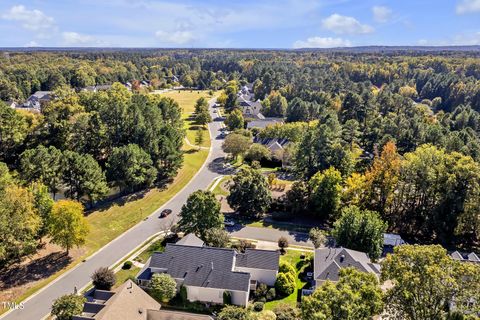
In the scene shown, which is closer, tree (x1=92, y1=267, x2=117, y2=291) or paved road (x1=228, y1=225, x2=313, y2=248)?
tree (x1=92, y1=267, x2=117, y2=291)

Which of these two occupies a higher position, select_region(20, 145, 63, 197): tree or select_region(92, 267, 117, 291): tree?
select_region(20, 145, 63, 197): tree

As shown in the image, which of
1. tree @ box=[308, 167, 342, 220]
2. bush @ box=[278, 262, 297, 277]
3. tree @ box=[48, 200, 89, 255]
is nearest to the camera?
bush @ box=[278, 262, 297, 277]

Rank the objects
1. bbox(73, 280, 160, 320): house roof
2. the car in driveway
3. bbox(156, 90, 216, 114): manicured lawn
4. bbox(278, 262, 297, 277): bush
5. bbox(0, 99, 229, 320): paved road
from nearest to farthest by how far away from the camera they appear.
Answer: bbox(73, 280, 160, 320): house roof < bbox(0, 99, 229, 320): paved road < bbox(278, 262, 297, 277): bush < the car in driveway < bbox(156, 90, 216, 114): manicured lawn

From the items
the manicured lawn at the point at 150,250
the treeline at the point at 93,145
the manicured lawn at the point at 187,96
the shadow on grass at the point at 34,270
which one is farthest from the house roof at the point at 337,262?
the manicured lawn at the point at 187,96

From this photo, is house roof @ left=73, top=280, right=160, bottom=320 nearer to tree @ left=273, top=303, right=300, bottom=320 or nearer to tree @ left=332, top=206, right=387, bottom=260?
tree @ left=273, top=303, right=300, bottom=320

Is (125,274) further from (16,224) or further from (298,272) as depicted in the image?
(298,272)

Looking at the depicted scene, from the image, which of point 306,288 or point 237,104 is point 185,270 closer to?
point 306,288

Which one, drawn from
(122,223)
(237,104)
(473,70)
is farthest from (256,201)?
(473,70)

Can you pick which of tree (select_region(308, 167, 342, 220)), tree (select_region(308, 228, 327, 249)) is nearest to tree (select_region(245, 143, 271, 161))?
tree (select_region(308, 167, 342, 220))
